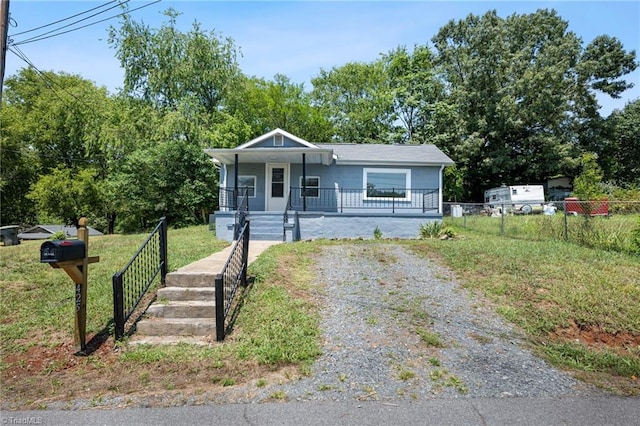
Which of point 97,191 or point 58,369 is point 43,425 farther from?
point 97,191

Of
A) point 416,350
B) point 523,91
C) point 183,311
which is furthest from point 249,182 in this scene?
point 523,91

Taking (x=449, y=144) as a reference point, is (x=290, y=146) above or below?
below

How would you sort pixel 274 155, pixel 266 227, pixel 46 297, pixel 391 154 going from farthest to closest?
pixel 391 154, pixel 274 155, pixel 266 227, pixel 46 297

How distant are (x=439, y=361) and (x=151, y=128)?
2328 cm

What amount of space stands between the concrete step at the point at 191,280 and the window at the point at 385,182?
9.60 meters

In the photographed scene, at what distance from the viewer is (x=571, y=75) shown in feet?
95.8

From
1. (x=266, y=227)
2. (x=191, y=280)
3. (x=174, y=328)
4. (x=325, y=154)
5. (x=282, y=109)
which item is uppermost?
(x=282, y=109)

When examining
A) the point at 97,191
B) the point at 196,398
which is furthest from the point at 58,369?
the point at 97,191

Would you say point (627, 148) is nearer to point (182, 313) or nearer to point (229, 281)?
point (229, 281)

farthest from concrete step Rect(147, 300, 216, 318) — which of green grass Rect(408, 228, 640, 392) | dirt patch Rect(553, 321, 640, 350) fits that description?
dirt patch Rect(553, 321, 640, 350)

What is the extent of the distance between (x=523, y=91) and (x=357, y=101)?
1261 centimetres

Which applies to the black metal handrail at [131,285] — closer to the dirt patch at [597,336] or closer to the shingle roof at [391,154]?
the dirt patch at [597,336]

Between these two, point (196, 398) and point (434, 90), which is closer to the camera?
point (196, 398)

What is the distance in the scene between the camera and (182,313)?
511 centimetres
